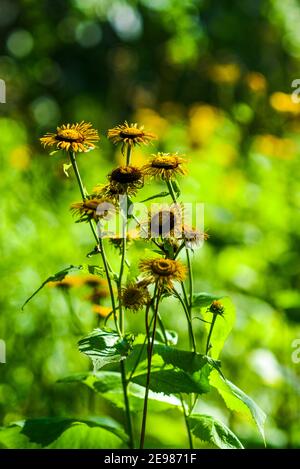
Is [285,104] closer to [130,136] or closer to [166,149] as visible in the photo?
[166,149]

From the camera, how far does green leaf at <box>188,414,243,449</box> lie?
108cm

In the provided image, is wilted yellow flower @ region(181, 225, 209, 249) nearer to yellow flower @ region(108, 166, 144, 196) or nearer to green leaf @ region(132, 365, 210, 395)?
yellow flower @ region(108, 166, 144, 196)

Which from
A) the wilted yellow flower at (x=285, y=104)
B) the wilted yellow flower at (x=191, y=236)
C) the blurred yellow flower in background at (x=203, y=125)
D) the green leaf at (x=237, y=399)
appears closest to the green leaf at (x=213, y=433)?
the green leaf at (x=237, y=399)

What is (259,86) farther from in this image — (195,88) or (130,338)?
(195,88)

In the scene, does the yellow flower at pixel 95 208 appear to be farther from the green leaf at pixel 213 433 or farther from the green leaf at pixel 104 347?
the green leaf at pixel 213 433

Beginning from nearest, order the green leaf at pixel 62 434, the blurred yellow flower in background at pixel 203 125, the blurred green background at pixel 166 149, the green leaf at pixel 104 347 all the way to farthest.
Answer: the green leaf at pixel 104 347
the green leaf at pixel 62 434
the blurred green background at pixel 166 149
the blurred yellow flower in background at pixel 203 125

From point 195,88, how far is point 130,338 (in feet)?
14.4

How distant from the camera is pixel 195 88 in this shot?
17.3 feet

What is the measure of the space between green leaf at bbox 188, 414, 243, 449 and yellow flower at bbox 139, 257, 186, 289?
25 centimetres

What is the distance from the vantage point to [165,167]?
3.41 feet

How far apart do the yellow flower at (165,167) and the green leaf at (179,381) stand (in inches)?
11.1

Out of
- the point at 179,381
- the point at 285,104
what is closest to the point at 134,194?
the point at 179,381

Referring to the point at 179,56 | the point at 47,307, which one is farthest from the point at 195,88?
the point at 47,307

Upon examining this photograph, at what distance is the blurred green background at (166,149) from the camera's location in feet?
6.21
